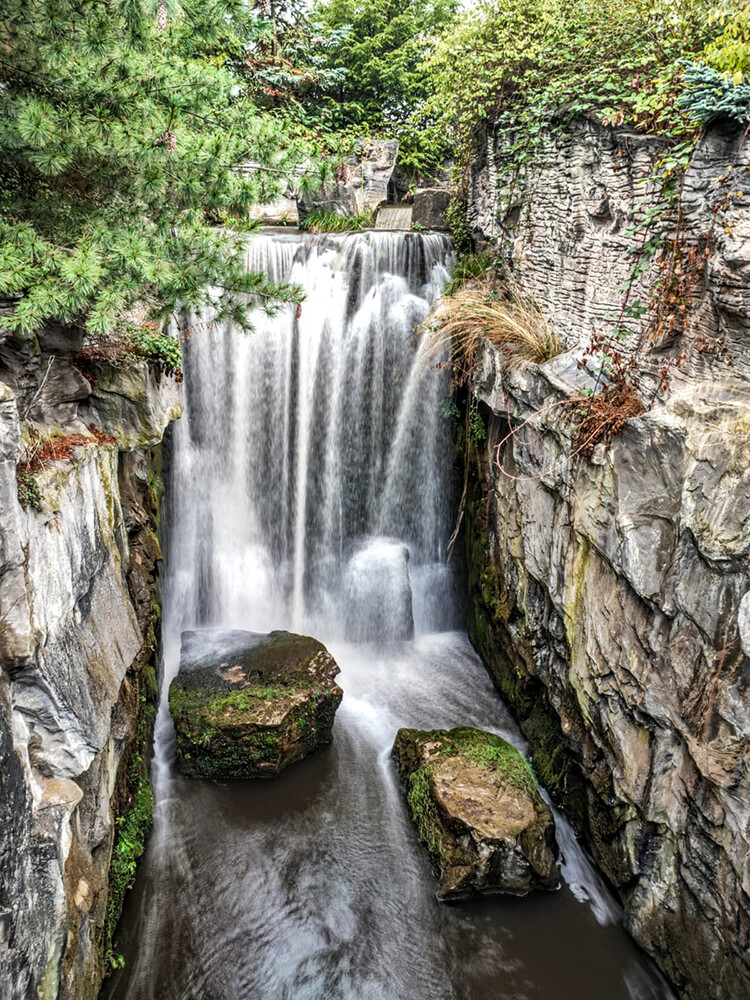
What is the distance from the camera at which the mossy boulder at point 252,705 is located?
5.67 metres

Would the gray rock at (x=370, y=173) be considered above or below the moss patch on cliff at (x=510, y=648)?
above

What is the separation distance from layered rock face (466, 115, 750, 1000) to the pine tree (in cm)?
276

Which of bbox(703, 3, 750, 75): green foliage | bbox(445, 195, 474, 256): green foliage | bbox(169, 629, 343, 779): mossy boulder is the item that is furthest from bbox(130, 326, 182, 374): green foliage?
bbox(445, 195, 474, 256): green foliage

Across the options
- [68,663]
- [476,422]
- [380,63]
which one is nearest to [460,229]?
[476,422]

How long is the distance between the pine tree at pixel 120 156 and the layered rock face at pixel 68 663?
74cm

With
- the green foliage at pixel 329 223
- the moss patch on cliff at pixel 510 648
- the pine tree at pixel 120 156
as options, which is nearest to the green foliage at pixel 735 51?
the pine tree at pixel 120 156

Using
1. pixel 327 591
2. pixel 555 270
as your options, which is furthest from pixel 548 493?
pixel 327 591

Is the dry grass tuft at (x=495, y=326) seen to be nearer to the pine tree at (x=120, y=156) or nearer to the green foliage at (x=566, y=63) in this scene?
the green foliage at (x=566, y=63)

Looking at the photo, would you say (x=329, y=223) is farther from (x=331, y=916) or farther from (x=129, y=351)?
(x=331, y=916)

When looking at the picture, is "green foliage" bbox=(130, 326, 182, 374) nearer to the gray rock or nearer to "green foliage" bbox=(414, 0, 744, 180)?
"green foliage" bbox=(414, 0, 744, 180)

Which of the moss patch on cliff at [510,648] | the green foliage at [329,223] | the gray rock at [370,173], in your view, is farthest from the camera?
the gray rock at [370,173]

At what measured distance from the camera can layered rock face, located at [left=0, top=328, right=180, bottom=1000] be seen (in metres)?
2.83

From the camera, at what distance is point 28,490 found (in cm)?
317

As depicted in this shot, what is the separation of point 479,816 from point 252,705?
2.28m
